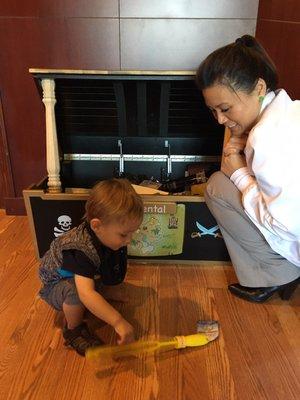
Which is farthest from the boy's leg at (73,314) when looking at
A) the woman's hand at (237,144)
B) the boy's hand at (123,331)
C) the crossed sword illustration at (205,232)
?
the woman's hand at (237,144)

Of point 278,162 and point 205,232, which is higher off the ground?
point 278,162

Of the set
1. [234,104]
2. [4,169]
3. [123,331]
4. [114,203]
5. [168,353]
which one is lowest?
[168,353]

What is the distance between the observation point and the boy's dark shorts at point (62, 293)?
87 cm

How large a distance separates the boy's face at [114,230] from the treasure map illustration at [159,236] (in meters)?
0.33

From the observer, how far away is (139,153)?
141cm

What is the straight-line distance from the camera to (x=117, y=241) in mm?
828

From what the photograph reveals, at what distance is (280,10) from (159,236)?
2.97 ft

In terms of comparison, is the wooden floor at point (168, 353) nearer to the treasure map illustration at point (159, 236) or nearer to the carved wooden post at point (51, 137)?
the treasure map illustration at point (159, 236)

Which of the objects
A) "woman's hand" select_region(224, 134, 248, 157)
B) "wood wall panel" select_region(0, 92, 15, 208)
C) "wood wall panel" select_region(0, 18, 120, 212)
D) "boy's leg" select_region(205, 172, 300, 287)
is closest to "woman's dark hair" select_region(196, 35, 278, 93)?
"woman's hand" select_region(224, 134, 248, 157)

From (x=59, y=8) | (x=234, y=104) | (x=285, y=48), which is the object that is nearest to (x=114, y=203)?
(x=234, y=104)

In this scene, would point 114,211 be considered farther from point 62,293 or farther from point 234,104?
point 234,104

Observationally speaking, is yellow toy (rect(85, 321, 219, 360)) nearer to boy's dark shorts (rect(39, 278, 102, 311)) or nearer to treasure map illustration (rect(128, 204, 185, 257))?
boy's dark shorts (rect(39, 278, 102, 311))

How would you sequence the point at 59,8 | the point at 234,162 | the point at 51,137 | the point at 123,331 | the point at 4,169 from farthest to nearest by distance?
the point at 4,169, the point at 59,8, the point at 51,137, the point at 234,162, the point at 123,331

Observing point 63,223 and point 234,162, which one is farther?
point 63,223
